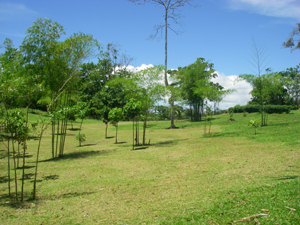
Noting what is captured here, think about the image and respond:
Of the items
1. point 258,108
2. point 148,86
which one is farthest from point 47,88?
point 258,108

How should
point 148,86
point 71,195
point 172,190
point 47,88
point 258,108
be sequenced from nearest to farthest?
point 172,190 < point 71,195 < point 47,88 < point 148,86 < point 258,108

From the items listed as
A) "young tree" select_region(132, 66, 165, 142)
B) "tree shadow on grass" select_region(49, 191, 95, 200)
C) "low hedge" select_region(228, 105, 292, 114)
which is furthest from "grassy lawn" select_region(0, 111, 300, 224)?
"low hedge" select_region(228, 105, 292, 114)

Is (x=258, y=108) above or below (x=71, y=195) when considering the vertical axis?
above

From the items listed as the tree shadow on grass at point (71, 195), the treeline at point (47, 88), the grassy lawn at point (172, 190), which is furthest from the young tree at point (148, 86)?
the tree shadow on grass at point (71, 195)

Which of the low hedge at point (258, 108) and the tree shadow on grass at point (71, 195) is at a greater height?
the low hedge at point (258, 108)

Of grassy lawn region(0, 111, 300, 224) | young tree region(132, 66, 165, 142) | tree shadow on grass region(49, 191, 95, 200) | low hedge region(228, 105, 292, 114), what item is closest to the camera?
grassy lawn region(0, 111, 300, 224)

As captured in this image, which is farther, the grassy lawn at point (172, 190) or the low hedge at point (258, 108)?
the low hedge at point (258, 108)

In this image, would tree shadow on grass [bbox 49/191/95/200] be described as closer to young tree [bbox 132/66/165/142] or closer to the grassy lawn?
the grassy lawn

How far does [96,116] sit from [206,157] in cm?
3945

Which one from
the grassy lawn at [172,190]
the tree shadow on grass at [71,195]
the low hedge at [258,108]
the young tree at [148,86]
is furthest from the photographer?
the low hedge at [258,108]

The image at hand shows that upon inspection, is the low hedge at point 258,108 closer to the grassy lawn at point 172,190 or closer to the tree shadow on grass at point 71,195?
the grassy lawn at point 172,190

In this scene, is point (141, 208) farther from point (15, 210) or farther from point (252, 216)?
point (15, 210)

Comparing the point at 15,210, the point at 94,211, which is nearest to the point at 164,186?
the point at 94,211

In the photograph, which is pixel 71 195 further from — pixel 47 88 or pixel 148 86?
pixel 148 86
